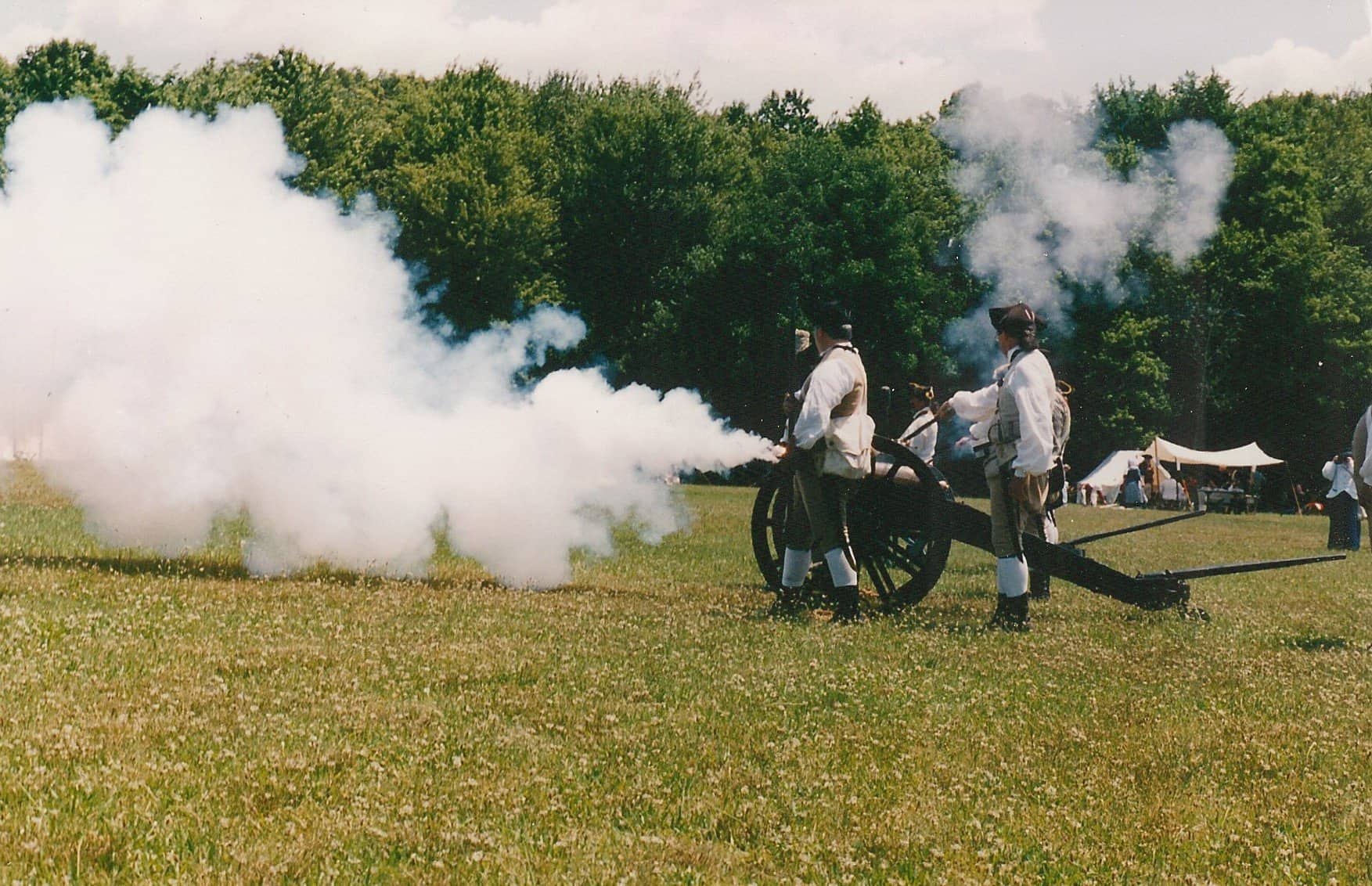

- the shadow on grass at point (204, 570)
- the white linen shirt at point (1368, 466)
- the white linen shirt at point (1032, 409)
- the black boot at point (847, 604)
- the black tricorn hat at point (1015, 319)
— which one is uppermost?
the black tricorn hat at point (1015, 319)

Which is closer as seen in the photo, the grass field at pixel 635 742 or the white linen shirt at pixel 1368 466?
the grass field at pixel 635 742

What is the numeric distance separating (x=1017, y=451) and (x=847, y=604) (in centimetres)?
183

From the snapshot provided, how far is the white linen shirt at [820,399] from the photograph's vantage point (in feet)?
32.4

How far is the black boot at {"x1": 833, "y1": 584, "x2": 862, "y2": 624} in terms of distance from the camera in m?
10.1

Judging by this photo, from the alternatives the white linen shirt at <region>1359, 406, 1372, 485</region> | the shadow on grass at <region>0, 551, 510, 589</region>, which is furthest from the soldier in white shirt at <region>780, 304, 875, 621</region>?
the white linen shirt at <region>1359, 406, 1372, 485</region>

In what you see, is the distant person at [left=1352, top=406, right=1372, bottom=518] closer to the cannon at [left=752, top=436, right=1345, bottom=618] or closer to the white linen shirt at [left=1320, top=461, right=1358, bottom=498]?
Answer: the cannon at [left=752, top=436, right=1345, bottom=618]

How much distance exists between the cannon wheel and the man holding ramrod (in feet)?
1.49

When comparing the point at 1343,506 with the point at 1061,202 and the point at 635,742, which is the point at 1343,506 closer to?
the point at 635,742

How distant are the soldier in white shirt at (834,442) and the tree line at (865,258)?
32616 millimetres

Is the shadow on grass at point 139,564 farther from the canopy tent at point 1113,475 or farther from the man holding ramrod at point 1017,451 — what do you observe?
the canopy tent at point 1113,475

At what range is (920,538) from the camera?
11.3 meters

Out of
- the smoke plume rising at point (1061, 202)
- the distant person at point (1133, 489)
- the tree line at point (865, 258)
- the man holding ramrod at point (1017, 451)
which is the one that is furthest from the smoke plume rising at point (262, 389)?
the distant person at point (1133, 489)

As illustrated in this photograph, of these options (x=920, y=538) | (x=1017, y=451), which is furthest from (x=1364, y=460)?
(x=920, y=538)

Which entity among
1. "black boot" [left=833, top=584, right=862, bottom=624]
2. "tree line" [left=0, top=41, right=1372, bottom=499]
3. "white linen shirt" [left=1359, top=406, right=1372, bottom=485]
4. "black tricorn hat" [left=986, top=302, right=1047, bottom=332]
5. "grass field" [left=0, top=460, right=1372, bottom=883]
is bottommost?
"grass field" [left=0, top=460, right=1372, bottom=883]
